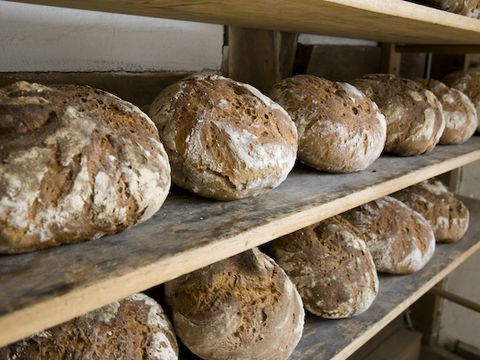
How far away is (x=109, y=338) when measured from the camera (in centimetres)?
86

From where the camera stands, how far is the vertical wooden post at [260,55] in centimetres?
161

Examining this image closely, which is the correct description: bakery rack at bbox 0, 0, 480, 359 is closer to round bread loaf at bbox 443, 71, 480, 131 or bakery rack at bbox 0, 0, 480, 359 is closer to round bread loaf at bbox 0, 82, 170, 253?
round bread loaf at bbox 0, 82, 170, 253

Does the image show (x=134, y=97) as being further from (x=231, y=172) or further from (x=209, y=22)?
(x=231, y=172)

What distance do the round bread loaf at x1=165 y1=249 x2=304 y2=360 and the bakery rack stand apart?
7.0 inches

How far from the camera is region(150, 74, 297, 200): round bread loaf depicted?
36.5 inches

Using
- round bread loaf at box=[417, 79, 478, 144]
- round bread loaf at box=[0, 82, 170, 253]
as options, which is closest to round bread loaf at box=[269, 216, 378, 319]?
round bread loaf at box=[0, 82, 170, 253]

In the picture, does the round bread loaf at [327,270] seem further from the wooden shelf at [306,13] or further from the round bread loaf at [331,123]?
the wooden shelf at [306,13]

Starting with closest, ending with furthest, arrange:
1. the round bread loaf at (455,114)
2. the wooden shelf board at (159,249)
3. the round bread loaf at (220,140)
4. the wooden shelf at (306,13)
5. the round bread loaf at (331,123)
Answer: the wooden shelf board at (159,249) < the round bread loaf at (220,140) < the wooden shelf at (306,13) < the round bread loaf at (331,123) < the round bread loaf at (455,114)

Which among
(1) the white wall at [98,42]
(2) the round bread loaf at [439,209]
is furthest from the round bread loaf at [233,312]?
(2) the round bread loaf at [439,209]

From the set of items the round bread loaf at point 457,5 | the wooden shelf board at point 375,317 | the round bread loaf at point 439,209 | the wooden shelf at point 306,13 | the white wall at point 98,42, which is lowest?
the wooden shelf board at point 375,317

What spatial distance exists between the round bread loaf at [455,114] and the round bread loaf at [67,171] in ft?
4.25

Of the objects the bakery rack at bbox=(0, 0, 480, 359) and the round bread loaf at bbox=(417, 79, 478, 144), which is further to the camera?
the round bread loaf at bbox=(417, 79, 478, 144)

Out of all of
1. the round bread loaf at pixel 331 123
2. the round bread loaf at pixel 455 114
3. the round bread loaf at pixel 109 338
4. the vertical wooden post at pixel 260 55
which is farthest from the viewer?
the round bread loaf at pixel 455 114

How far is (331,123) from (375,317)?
63 cm
